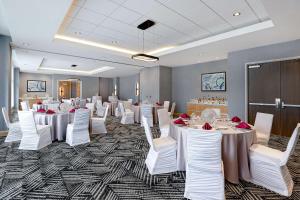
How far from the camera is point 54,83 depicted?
13.8 m

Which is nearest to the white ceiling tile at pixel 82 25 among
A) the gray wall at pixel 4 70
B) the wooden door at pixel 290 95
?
the gray wall at pixel 4 70

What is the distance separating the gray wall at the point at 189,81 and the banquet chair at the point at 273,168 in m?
5.79

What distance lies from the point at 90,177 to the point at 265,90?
554cm

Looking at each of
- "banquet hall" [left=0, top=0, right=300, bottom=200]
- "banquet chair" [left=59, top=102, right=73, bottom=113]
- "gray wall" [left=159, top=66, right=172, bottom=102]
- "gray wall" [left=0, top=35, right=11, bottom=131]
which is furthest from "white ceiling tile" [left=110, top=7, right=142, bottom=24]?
"gray wall" [left=159, top=66, right=172, bottom=102]

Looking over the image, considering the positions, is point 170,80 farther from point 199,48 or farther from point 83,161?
point 83,161

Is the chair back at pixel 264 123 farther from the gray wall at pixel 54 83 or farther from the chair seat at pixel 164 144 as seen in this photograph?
the gray wall at pixel 54 83

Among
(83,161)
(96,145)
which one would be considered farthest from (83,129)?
(83,161)

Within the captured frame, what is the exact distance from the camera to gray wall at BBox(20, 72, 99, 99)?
1312 cm

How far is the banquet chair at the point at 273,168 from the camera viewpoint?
218 cm

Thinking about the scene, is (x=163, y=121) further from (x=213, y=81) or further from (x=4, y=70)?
(x=4, y=70)

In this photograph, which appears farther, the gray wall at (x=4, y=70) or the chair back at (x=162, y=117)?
the gray wall at (x=4, y=70)

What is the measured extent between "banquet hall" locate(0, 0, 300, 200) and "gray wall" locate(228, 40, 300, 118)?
3 centimetres

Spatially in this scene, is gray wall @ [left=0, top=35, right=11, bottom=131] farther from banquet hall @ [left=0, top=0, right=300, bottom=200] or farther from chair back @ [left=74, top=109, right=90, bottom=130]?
chair back @ [left=74, top=109, right=90, bottom=130]

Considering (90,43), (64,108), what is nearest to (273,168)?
(64,108)
